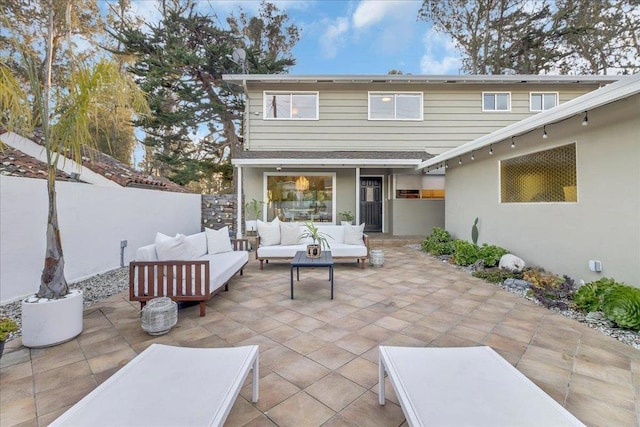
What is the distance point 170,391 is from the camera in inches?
61.8

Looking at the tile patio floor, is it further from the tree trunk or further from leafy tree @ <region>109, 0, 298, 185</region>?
leafy tree @ <region>109, 0, 298, 185</region>

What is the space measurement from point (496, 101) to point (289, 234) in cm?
876

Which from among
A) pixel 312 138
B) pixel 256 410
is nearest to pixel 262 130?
pixel 312 138

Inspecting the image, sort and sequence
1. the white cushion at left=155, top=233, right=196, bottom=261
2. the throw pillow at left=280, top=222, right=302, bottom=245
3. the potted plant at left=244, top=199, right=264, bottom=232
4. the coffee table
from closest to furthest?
the white cushion at left=155, top=233, right=196, bottom=261 < the coffee table < the throw pillow at left=280, top=222, right=302, bottom=245 < the potted plant at left=244, top=199, right=264, bottom=232

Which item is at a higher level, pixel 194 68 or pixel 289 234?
pixel 194 68

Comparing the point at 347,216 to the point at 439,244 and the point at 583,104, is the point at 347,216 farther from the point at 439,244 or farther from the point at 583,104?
the point at 583,104

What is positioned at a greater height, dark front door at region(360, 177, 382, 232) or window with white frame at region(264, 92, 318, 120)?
window with white frame at region(264, 92, 318, 120)

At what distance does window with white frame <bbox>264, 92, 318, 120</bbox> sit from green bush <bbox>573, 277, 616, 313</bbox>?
26.8 feet

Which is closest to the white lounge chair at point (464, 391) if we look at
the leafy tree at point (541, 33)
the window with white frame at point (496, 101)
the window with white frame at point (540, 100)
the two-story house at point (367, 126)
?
the two-story house at point (367, 126)

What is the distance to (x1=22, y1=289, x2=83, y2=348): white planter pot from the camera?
9.03ft

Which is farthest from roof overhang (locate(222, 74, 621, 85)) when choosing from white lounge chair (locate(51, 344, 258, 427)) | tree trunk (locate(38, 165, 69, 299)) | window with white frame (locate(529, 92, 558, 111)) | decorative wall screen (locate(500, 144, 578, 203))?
white lounge chair (locate(51, 344, 258, 427))

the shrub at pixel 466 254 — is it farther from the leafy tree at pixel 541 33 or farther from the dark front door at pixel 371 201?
the leafy tree at pixel 541 33

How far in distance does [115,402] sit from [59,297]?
88.0 inches

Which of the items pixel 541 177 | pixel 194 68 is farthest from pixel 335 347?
pixel 194 68
